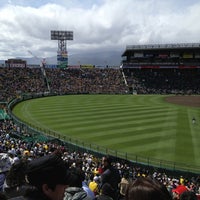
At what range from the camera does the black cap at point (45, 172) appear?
133 inches

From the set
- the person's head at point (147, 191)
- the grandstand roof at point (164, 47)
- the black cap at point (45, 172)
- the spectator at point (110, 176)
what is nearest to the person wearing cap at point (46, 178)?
the black cap at point (45, 172)

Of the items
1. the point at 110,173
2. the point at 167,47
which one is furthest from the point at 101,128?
the point at 167,47

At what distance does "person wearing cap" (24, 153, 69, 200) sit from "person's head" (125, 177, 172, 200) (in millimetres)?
813

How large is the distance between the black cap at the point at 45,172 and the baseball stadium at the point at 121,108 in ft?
68.2

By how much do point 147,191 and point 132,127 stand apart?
3481 cm

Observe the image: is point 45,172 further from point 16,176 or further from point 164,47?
point 164,47

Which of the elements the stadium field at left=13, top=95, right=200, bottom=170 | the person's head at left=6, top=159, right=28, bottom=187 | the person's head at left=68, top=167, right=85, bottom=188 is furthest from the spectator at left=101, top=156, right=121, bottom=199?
the stadium field at left=13, top=95, right=200, bottom=170

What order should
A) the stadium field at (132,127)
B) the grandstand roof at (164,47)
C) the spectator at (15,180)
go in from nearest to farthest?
the spectator at (15,180), the stadium field at (132,127), the grandstand roof at (164,47)

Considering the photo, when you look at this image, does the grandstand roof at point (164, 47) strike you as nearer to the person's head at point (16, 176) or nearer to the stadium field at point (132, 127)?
the stadium field at point (132, 127)

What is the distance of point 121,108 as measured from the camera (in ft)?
180

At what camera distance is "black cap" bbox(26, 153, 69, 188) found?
133 inches

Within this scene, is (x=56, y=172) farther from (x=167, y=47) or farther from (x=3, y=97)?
(x=167, y=47)

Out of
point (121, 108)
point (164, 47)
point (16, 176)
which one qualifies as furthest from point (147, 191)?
point (164, 47)

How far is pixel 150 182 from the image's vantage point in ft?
10.4
